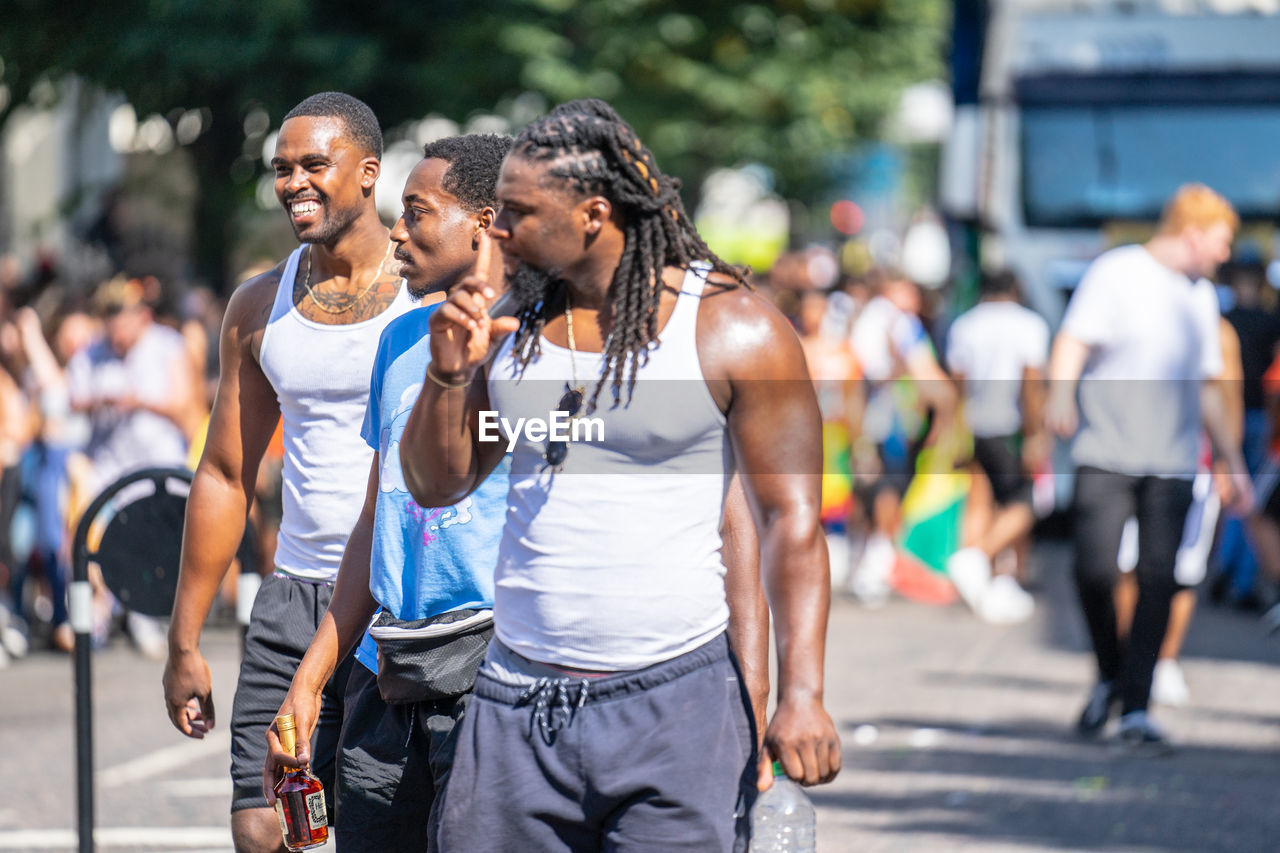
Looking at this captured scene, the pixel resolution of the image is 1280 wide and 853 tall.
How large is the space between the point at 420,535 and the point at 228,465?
0.83 m

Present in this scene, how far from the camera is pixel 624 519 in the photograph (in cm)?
286

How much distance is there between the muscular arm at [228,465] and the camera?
4129mm

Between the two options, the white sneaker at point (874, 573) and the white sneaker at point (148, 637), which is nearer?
the white sneaker at point (148, 637)

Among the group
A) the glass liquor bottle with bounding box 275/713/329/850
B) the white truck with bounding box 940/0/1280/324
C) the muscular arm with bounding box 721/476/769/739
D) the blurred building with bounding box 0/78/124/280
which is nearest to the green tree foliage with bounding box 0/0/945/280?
the white truck with bounding box 940/0/1280/324

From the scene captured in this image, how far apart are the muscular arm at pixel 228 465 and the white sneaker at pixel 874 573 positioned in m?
7.56

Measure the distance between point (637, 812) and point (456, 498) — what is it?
615 mm

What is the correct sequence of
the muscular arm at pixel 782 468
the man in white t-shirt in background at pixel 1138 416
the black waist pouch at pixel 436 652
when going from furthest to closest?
1. the man in white t-shirt in background at pixel 1138 416
2. the black waist pouch at pixel 436 652
3. the muscular arm at pixel 782 468

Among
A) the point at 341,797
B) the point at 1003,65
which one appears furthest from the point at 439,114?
the point at 341,797

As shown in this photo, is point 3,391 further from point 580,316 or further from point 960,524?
point 580,316

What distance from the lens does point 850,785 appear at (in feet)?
21.8

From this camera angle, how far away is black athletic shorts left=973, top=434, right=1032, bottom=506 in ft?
36.8

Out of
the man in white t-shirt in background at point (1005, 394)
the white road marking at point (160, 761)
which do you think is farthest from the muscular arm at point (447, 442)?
the man in white t-shirt in background at point (1005, 394)

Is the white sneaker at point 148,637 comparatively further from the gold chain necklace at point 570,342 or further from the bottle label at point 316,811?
the gold chain necklace at point 570,342

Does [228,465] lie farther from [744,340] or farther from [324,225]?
[744,340]
